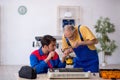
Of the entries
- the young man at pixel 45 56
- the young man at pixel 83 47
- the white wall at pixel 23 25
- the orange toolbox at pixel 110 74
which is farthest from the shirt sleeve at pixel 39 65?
the white wall at pixel 23 25

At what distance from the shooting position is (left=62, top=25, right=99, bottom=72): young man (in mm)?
3414

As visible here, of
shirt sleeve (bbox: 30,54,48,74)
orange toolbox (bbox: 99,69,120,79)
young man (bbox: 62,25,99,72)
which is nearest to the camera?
orange toolbox (bbox: 99,69,120,79)

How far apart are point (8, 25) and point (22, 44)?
80cm

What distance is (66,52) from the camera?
11.2ft

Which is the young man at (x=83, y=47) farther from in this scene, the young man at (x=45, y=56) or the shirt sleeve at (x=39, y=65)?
the shirt sleeve at (x=39, y=65)

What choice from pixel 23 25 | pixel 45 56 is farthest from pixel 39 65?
pixel 23 25

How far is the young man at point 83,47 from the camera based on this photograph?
3.41 meters

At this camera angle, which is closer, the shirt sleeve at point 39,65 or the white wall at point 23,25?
the shirt sleeve at point 39,65

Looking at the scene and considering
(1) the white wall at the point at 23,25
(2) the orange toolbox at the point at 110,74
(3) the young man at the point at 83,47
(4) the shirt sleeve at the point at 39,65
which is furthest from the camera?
(1) the white wall at the point at 23,25

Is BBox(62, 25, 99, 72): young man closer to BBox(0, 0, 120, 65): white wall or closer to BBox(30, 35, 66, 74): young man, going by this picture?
BBox(30, 35, 66, 74): young man

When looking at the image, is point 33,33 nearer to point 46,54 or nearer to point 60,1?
point 60,1

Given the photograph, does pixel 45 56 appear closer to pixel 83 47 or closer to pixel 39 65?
pixel 39 65

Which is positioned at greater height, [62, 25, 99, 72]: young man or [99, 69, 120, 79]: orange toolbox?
[62, 25, 99, 72]: young man

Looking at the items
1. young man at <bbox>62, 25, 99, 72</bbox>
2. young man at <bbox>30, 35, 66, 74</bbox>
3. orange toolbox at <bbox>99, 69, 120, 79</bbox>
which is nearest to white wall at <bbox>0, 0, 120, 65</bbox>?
young man at <bbox>62, 25, 99, 72</bbox>
